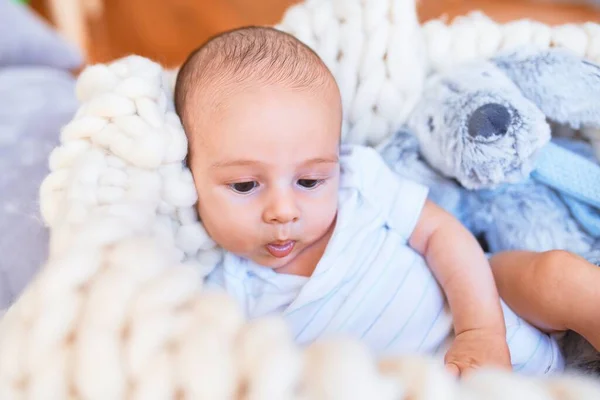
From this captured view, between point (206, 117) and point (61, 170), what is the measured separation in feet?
0.54

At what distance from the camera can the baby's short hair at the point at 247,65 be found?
2.24ft

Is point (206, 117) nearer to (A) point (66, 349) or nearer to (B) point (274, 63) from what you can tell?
(B) point (274, 63)

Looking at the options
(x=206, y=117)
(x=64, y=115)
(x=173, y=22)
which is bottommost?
(x=173, y=22)

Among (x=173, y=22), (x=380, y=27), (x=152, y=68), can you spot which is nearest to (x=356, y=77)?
(x=380, y=27)

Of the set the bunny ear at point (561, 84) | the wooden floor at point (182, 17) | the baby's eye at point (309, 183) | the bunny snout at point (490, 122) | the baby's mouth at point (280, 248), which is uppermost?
the bunny ear at point (561, 84)

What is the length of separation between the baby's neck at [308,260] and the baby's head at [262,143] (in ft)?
0.10

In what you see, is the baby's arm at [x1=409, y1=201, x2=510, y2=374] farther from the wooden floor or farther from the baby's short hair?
the wooden floor

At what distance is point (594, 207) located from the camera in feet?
2.60

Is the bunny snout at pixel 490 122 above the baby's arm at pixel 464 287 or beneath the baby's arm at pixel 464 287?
above

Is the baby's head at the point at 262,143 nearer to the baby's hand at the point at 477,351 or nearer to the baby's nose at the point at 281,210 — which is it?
the baby's nose at the point at 281,210

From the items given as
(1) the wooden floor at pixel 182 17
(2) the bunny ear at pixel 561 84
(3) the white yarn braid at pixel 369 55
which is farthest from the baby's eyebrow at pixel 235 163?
(1) the wooden floor at pixel 182 17

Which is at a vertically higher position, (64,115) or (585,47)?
(585,47)

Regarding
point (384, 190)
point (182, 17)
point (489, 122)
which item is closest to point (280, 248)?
point (384, 190)

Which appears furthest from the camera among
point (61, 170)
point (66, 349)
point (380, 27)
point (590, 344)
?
point (380, 27)
